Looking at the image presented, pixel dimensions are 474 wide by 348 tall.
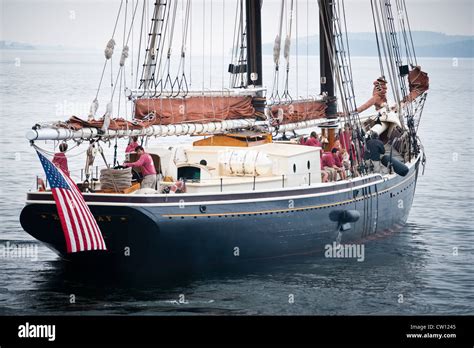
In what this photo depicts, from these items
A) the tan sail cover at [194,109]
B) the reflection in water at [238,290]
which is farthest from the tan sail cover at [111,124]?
the reflection in water at [238,290]

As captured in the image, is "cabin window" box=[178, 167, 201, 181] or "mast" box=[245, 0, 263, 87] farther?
"mast" box=[245, 0, 263, 87]

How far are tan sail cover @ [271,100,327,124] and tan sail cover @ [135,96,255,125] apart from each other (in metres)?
1.71

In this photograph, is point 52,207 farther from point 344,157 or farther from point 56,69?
point 56,69

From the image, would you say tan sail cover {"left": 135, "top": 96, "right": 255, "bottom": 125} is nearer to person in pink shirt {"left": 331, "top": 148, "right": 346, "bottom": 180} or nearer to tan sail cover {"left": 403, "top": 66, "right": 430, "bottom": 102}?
person in pink shirt {"left": 331, "top": 148, "right": 346, "bottom": 180}

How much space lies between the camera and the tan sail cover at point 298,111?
48844 mm

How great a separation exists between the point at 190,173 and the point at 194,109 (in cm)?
322

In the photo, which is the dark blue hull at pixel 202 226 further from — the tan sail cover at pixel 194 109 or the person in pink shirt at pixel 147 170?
the tan sail cover at pixel 194 109

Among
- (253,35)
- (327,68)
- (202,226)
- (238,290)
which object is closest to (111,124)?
(202,226)

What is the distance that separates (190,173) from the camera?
42875 mm

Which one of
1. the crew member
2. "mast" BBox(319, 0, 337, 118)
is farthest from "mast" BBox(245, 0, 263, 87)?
the crew member

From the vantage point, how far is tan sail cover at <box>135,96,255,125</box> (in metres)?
43.6

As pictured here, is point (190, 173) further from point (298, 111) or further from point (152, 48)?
point (298, 111)

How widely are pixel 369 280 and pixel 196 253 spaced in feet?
20.2

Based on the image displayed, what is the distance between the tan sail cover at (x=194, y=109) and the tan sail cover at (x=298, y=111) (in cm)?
171
